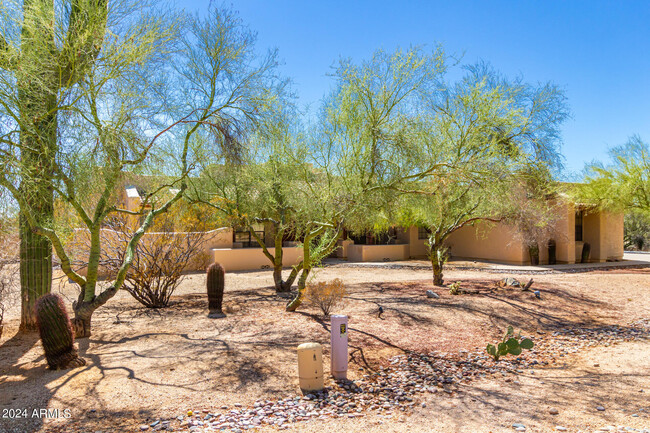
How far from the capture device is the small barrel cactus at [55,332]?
562 centimetres

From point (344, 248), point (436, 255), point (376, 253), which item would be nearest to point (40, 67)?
point (436, 255)

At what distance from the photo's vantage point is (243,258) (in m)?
18.9

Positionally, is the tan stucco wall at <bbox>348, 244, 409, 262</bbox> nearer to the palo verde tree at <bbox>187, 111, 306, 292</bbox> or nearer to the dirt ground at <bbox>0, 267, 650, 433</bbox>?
the palo verde tree at <bbox>187, 111, 306, 292</bbox>

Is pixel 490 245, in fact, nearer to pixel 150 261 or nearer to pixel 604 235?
pixel 604 235

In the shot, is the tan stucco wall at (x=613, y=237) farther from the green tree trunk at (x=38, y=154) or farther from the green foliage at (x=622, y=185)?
the green tree trunk at (x=38, y=154)

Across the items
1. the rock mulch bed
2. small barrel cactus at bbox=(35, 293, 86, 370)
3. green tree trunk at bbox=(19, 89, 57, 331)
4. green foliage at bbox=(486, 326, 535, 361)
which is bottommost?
the rock mulch bed

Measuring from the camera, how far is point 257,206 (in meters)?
11.6

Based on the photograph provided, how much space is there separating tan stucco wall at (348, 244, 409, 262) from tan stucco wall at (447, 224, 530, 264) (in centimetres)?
293

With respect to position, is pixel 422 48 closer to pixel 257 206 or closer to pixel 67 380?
pixel 257 206

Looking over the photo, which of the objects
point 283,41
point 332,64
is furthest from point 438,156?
point 283,41

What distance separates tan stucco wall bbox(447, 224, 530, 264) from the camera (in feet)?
68.0

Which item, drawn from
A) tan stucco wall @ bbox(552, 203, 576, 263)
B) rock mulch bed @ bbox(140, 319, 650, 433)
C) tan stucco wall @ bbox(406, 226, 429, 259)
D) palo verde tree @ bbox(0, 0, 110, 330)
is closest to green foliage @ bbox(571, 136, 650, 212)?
tan stucco wall @ bbox(552, 203, 576, 263)

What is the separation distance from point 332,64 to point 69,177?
5.17 m

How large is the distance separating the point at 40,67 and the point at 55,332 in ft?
11.0
